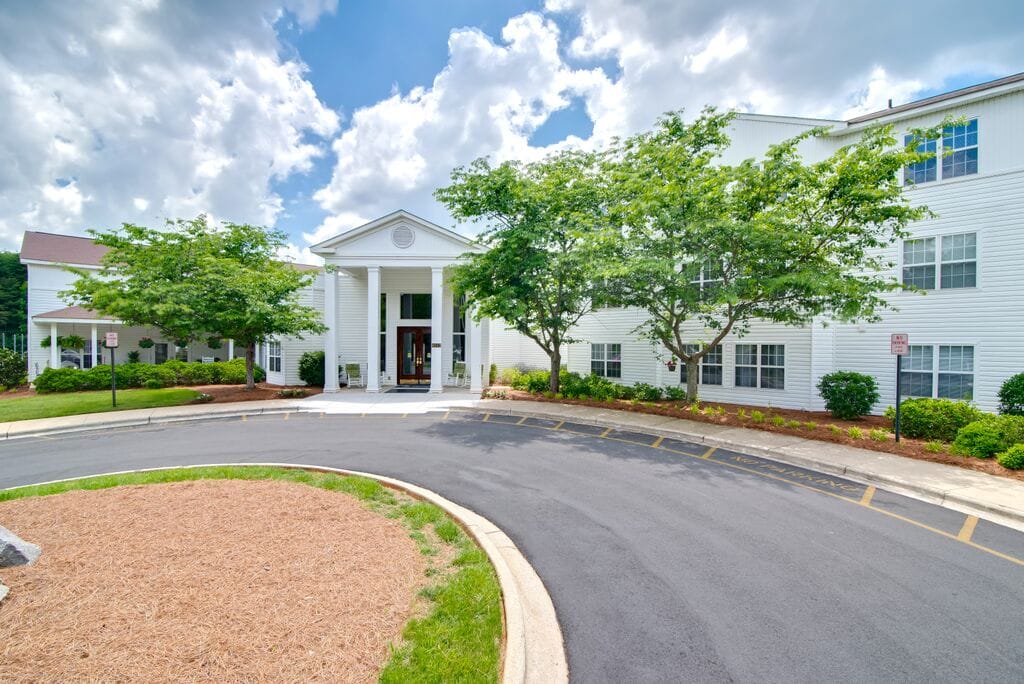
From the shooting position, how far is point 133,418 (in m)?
12.9

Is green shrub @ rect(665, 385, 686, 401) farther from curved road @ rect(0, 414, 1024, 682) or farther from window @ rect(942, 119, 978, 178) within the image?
window @ rect(942, 119, 978, 178)

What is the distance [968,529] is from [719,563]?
3.79 meters

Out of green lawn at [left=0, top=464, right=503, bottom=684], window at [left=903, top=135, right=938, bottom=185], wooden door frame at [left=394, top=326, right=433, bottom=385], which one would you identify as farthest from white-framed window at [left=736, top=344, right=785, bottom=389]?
green lawn at [left=0, top=464, right=503, bottom=684]

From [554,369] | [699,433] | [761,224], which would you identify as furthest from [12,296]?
[761,224]

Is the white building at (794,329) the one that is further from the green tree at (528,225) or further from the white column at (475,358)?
the green tree at (528,225)

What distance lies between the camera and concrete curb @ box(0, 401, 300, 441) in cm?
1166

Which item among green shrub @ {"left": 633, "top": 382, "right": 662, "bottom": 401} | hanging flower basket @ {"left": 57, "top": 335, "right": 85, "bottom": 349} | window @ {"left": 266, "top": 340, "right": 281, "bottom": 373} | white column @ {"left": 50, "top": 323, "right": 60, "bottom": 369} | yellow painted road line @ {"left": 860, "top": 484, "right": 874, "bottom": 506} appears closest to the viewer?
yellow painted road line @ {"left": 860, "top": 484, "right": 874, "bottom": 506}

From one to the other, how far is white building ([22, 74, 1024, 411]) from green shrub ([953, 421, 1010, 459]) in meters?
4.55

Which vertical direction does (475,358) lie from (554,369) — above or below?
above

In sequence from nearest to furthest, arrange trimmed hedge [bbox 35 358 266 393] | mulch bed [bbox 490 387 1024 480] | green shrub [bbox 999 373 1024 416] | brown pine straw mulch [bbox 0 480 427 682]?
brown pine straw mulch [bbox 0 480 427 682] < mulch bed [bbox 490 387 1024 480] < green shrub [bbox 999 373 1024 416] < trimmed hedge [bbox 35 358 266 393]

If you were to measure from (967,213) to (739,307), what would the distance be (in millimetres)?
6766

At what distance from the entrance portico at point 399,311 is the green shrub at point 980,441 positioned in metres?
14.0

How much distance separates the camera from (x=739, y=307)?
11.8 meters

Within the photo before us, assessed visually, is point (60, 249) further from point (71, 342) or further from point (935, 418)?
point (935, 418)
